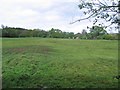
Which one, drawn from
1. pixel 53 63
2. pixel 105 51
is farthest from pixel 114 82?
pixel 105 51

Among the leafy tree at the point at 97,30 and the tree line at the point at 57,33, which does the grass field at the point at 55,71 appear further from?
the leafy tree at the point at 97,30

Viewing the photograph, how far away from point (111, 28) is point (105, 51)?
52.8 ft

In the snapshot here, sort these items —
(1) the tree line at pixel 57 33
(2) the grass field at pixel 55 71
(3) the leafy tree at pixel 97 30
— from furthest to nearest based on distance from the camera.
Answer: (2) the grass field at pixel 55 71, (1) the tree line at pixel 57 33, (3) the leafy tree at pixel 97 30

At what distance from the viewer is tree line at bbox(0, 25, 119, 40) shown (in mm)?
9234

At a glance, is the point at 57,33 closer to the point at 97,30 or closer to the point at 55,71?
the point at 55,71

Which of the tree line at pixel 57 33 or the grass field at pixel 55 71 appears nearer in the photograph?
the tree line at pixel 57 33

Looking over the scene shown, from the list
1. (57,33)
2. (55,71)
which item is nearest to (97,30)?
(55,71)

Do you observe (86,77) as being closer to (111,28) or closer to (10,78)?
(10,78)

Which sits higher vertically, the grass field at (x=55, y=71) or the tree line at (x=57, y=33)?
the tree line at (x=57, y=33)

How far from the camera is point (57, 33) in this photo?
28375 mm

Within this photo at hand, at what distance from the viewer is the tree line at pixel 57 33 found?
30.3 feet

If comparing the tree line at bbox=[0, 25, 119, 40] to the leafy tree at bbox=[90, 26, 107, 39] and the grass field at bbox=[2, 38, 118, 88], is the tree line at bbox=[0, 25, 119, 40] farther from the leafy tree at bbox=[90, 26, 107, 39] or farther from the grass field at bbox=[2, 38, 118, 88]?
the grass field at bbox=[2, 38, 118, 88]

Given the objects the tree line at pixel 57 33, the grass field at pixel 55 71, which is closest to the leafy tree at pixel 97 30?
the tree line at pixel 57 33

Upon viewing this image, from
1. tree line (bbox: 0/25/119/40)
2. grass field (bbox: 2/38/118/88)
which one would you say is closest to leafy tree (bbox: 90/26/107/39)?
tree line (bbox: 0/25/119/40)
